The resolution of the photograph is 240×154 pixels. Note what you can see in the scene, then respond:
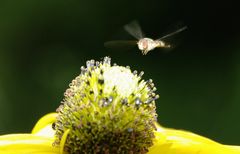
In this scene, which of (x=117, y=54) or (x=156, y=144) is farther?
(x=117, y=54)

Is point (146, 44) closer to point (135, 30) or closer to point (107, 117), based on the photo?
point (135, 30)

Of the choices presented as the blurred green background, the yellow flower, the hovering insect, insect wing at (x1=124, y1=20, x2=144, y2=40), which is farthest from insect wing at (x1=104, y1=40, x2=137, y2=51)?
the blurred green background

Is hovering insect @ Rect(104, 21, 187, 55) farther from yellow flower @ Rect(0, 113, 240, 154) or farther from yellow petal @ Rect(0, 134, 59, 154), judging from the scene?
yellow petal @ Rect(0, 134, 59, 154)

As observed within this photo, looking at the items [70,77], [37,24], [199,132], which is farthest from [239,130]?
[37,24]

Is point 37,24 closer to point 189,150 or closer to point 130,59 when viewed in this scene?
point 130,59

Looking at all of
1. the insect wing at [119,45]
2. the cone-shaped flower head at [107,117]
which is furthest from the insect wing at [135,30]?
the cone-shaped flower head at [107,117]

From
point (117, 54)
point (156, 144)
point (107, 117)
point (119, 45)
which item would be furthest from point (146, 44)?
point (117, 54)

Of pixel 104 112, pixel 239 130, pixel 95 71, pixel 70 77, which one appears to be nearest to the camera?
pixel 104 112

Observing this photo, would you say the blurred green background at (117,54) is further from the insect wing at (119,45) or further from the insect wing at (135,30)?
the insect wing at (119,45)
